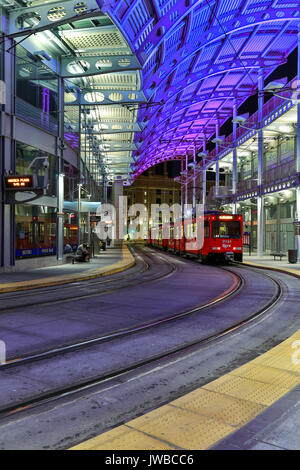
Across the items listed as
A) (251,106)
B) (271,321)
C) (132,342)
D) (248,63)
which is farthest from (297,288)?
(251,106)

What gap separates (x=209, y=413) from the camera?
3477 millimetres

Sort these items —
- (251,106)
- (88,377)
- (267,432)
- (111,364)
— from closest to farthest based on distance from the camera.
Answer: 1. (267,432)
2. (88,377)
3. (111,364)
4. (251,106)

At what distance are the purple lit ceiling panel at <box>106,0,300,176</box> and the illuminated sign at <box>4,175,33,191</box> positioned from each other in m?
7.21

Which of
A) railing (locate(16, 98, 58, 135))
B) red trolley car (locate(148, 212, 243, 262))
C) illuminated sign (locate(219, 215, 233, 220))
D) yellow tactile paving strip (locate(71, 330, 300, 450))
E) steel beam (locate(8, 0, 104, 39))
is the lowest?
yellow tactile paving strip (locate(71, 330, 300, 450))

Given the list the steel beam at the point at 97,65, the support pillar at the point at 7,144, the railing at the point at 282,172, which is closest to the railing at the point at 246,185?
the railing at the point at 282,172

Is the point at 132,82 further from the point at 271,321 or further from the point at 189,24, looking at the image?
the point at 271,321

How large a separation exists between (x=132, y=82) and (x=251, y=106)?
23.8 meters

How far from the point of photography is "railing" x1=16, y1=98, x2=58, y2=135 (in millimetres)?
17906

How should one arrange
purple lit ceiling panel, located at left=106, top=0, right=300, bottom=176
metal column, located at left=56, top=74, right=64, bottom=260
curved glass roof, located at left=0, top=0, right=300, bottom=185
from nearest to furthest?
curved glass roof, located at left=0, top=0, right=300, bottom=185 < purple lit ceiling panel, located at left=106, top=0, right=300, bottom=176 < metal column, located at left=56, top=74, right=64, bottom=260

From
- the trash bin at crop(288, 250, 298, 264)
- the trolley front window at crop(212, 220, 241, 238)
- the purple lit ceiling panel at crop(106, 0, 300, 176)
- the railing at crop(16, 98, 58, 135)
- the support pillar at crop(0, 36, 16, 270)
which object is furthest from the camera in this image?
the trash bin at crop(288, 250, 298, 264)

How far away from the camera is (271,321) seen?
7832 mm

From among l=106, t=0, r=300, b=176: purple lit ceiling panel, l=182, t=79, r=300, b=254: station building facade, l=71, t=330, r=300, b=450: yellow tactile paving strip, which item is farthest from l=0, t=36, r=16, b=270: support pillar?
l=182, t=79, r=300, b=254: station building facade

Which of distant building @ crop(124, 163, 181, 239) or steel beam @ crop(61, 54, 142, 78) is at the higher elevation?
distant building @ crop(124, 163, 181, 239)

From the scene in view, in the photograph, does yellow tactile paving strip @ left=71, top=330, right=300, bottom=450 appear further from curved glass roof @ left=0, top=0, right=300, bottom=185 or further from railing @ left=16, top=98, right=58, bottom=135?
railing @ left=16, top=98, right=58, bottom=135
